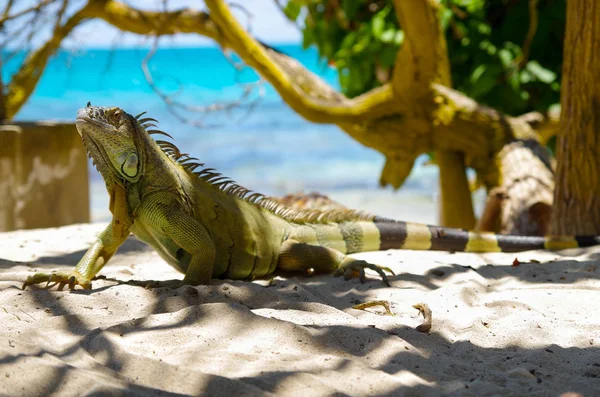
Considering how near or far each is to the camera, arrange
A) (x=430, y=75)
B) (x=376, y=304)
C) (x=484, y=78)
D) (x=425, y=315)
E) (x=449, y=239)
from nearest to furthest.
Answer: (x=425, y=315), (x=376, y=304), (x=449, y=239), (x=430, y=75), (x=484, y=78)

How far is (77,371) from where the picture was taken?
2.33 m

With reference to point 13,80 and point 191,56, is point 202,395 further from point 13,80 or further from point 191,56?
point 191,56

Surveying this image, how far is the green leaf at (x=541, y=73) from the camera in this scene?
8.76m

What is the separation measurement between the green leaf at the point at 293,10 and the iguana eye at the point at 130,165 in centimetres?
643

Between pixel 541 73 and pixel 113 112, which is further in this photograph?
pixel 541 73

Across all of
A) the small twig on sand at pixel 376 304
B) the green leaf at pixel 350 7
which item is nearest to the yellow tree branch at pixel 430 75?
the green leaf at pixel 350 7

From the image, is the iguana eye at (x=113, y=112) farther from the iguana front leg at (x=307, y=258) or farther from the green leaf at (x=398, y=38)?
the green leaf at (x=398, y=38)

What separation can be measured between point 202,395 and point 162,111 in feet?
106

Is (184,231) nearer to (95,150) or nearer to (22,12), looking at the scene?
(95,150)

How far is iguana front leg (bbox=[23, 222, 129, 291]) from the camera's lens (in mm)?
3654

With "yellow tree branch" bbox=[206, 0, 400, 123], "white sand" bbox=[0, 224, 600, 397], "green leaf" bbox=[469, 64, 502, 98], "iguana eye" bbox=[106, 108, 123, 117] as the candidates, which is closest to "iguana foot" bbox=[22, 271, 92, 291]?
"white sand" bbox=[0, 224, 600, 397]

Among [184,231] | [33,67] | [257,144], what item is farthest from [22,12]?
[257,144]

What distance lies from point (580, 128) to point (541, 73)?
3.60 meters

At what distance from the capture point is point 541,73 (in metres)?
8.78
